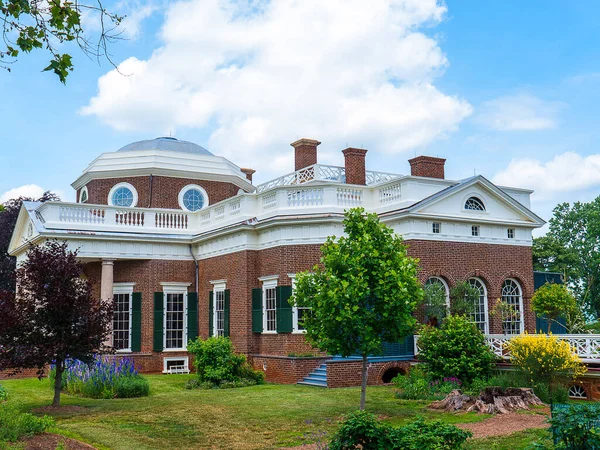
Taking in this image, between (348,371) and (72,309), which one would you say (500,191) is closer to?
(348,371)

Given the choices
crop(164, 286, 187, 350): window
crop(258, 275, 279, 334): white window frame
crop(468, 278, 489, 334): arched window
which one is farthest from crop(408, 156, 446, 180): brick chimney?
crop(164, 286, 187, 350): window

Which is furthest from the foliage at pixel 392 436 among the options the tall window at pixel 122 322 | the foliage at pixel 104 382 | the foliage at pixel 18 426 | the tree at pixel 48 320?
the tall window at pixel 122 322

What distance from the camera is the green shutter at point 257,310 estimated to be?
22.4 meters

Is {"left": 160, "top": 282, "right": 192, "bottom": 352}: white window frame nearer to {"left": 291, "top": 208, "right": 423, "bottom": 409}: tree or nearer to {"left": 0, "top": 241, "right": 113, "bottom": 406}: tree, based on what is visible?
{"left": 0, "top": 241, "right": 113, "bottom": 406}: tree

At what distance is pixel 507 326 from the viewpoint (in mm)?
22422

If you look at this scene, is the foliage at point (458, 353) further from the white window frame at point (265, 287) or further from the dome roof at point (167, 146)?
the dome roof at point (167, 146)

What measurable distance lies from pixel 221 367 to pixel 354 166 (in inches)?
337

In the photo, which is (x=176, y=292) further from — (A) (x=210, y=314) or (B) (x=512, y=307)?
(B) (x=512, y=307)

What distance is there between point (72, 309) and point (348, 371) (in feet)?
26.0

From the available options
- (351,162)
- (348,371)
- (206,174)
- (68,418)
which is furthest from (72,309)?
(206,174)

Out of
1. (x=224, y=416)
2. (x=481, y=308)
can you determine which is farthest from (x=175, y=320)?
(x=224, y=416)

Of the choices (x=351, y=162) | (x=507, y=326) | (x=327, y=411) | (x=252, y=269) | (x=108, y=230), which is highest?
(x=351, y=162)

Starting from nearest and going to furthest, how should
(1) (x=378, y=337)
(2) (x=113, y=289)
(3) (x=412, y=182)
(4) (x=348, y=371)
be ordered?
(1) (x=378, y=337) < (4) (x=348, y=371) < (3) (x=412, y=182) < (2) (x=113, y=289)

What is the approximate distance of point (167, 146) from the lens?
106 feet
